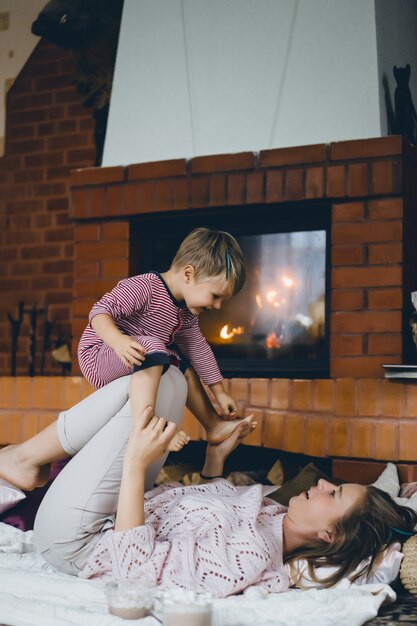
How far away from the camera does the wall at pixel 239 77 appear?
10.0 feet

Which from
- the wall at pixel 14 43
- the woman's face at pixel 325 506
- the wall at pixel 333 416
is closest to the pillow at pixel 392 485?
the wall at pixel 333 416

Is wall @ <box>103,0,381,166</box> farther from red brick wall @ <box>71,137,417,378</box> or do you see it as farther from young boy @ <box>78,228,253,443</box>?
young boy @ <box>78,228,253,443</box>

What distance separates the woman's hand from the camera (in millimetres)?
1831

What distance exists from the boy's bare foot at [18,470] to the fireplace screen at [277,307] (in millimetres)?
1194

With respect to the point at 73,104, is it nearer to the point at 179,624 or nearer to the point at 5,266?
→ the point at 5,266

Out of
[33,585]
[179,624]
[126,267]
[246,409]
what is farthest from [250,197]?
[179,624]

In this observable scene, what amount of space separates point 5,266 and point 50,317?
17.9 inches

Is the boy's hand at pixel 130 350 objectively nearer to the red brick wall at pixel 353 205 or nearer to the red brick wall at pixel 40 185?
the red brick wall at pixel 353 205

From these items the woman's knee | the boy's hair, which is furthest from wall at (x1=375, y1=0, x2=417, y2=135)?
the woman's knee

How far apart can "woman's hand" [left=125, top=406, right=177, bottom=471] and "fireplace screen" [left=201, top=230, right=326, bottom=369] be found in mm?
1351

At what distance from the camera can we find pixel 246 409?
2996 mm

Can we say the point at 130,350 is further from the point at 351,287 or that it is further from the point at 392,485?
the point at 351,287

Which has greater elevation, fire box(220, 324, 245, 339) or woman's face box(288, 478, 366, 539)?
fire box(220, 324, 245, 339)

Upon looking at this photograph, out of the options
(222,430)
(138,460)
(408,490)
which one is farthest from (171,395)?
(408,490)
